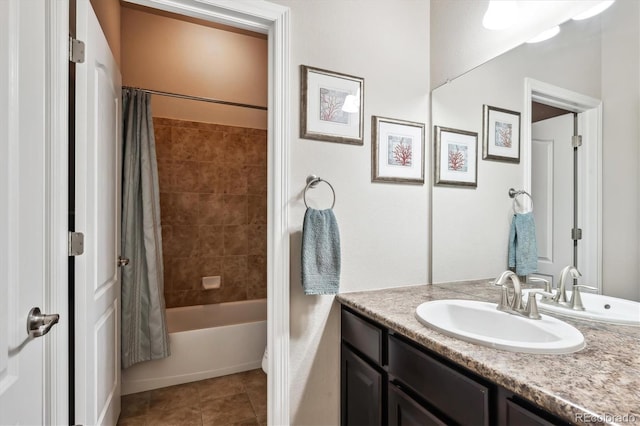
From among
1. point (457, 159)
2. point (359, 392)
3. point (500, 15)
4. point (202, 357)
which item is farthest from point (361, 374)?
point (500, 15)

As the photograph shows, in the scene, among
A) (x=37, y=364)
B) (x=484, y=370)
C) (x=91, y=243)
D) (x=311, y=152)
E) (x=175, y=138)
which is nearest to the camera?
(x=484, y=370)

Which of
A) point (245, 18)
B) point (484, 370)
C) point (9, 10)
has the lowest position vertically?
point (484, 370)

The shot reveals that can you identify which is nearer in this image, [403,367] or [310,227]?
[403,367]

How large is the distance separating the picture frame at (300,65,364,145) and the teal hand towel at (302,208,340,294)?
402 mm

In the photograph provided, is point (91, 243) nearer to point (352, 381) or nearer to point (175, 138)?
point (352, 381)

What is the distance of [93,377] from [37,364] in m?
0.43

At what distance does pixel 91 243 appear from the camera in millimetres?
1239

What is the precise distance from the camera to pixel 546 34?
1247 mm

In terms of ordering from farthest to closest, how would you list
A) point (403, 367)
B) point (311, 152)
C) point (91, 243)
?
point (311, 152) < point (91, 243) < point (403, 367)

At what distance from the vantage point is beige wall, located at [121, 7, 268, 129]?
2.63 m

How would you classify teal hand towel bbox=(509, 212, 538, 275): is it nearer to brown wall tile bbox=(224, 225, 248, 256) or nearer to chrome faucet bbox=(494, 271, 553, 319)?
chrome faucet bbox=(494, 271, 553, 319)

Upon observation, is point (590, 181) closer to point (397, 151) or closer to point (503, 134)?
point (503, 134)

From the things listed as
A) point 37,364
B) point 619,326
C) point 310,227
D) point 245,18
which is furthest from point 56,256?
point 619,326

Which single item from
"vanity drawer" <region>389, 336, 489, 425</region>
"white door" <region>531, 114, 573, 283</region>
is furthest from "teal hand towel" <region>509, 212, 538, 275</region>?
"vanity drawer" <region>389, 336, 489, 425</region>
